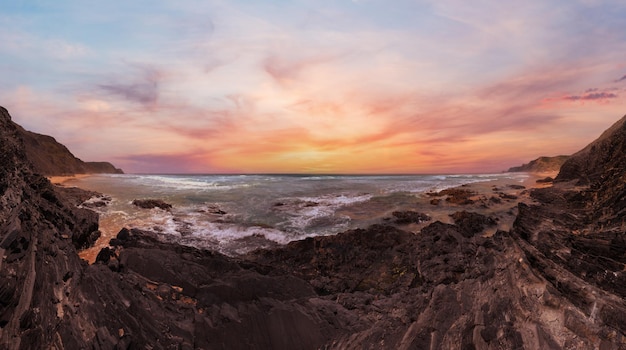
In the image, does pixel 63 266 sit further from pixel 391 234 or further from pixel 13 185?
pixel 391 234

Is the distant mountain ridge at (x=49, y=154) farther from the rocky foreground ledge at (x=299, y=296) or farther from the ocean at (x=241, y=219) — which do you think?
the rocky foreground ledge at (x=299, y=296)

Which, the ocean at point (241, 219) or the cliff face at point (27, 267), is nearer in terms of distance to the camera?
the cliff face at point (27, 267)

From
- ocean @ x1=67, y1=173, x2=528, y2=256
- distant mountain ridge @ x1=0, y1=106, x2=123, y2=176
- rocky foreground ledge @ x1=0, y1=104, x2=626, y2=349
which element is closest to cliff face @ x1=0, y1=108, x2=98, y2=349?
rocky foreground ledge @ x1=0, y1=104, x2=626, y2=349

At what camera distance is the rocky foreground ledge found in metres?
4.75

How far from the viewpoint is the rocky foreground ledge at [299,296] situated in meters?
4.75

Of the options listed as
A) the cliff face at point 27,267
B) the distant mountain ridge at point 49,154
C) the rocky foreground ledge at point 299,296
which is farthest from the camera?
the distant mountain ridge at point 49,154

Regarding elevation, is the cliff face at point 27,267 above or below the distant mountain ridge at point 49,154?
below

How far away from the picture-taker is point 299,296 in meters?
9.78

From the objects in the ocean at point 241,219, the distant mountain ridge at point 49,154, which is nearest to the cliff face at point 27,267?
the ocean at point 241,219

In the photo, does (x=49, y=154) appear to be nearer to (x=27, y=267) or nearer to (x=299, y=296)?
(x=27, y=267)

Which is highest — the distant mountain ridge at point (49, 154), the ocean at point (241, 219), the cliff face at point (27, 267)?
the distant mountain ridge at point (49, 154)

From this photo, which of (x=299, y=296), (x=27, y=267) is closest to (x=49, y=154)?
(x=27, y=267)

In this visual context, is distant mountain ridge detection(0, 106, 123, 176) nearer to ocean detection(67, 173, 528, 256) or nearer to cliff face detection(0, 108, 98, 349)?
ocean detection(67, 173, 528, 256)

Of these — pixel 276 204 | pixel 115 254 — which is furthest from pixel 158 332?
pixel 276 204
